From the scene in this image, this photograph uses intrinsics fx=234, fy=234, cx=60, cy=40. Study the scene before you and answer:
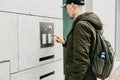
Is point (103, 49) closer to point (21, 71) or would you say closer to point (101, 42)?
point (101, 42)

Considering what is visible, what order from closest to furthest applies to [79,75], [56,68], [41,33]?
[79,75] < [41,33] < [56,68]

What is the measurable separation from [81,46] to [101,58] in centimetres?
24

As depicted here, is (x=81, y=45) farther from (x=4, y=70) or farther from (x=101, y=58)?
(x=4, y=70)

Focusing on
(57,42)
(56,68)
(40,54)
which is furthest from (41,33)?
(56,68)

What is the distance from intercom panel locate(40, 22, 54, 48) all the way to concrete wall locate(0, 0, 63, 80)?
1.7 inches

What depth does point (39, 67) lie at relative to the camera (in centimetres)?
231

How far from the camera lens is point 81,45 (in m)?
2.04

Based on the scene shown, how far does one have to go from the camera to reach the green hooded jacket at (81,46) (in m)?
2.05

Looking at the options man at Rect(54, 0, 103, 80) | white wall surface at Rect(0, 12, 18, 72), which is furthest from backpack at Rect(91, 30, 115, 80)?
white wall surface at Rect(0, 12, 18, 72)

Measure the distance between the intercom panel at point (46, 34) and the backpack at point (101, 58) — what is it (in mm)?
509

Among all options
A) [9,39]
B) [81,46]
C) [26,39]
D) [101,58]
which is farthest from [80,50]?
[9,39]

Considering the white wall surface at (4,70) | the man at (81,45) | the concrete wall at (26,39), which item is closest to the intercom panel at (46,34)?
the concrete wall at (26,39)

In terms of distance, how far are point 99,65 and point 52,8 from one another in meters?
0.80

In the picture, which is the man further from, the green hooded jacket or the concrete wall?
the concrete wall
